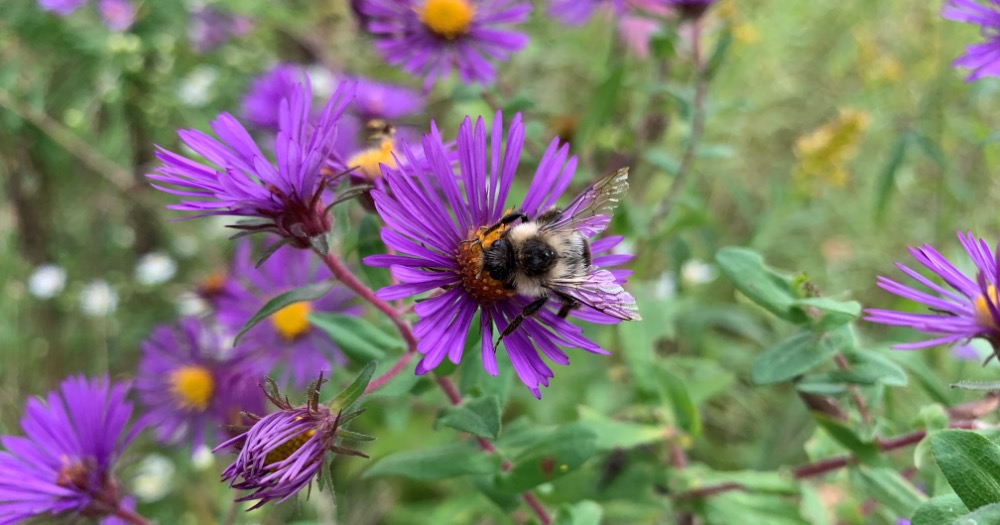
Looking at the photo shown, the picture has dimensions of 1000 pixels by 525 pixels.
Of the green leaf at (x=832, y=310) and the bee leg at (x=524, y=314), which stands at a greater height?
the bee leg at (x=524, y=314)

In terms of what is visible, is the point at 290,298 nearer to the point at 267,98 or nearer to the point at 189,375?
the point at 189,375

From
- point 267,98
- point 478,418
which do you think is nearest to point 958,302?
point 478,418

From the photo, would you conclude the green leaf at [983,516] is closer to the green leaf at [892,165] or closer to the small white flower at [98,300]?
the green leaf at [892,165]

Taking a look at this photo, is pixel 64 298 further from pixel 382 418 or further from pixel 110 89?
pixel 382 418

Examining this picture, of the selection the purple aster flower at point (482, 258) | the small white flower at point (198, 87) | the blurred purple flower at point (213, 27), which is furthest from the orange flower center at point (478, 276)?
the blurred purple flower at point (213, 27)

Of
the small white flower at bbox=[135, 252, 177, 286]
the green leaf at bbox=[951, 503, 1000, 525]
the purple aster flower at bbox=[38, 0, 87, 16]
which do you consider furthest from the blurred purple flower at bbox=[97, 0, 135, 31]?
the green leaf at bbox=[951, 503, 1000, 525]

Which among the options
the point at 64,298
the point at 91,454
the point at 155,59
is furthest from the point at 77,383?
the point at 155,59
